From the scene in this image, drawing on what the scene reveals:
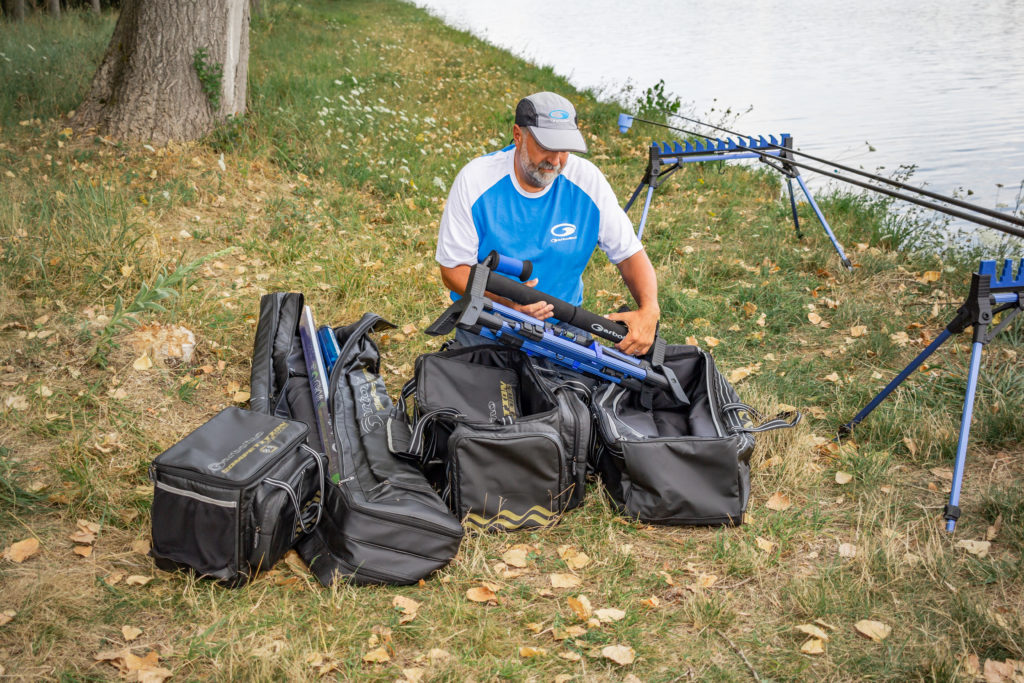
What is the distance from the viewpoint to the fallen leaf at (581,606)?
2779 mm

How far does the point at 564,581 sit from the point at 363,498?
0.85 m

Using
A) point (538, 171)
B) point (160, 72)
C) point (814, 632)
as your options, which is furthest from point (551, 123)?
point (160, 72)

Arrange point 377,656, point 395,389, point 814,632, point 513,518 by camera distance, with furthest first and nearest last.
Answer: point 395,389 → point 513,518 → point 814,632 → point 377,656

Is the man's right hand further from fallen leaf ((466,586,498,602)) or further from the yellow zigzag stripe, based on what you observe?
fallen leaf ((466,586,498,602))

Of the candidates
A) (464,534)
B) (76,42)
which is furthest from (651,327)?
(76,42)

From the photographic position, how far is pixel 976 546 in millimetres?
3061

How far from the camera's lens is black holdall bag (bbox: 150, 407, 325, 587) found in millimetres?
2707

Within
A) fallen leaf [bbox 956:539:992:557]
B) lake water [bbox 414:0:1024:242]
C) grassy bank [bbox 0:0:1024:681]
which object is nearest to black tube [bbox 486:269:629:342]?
grassy bank [bbox 0:0:1024:681]

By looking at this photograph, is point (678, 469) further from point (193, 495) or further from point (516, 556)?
point (193, 495)

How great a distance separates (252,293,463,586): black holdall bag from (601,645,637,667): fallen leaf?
0.69 metres

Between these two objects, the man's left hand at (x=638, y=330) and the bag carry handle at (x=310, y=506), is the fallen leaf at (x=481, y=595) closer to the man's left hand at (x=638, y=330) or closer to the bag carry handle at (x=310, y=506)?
the bag carry handle at (x=310, y=506)

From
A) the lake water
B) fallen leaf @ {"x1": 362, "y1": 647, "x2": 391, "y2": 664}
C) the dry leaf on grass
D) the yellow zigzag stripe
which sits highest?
the lake water

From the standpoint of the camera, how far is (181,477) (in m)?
2.71

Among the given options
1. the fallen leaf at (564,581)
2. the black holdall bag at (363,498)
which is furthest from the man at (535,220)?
the fallen leaf at (564,581)
